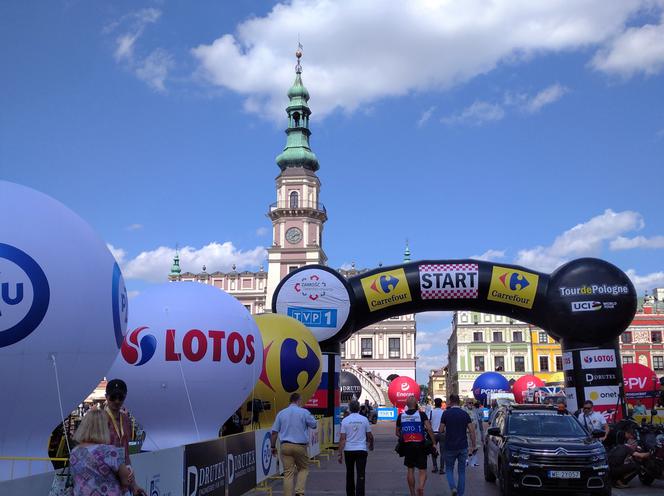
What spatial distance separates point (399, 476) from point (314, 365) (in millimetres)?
3439

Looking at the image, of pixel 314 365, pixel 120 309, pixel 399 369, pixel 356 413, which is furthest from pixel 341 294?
pixel 399 369

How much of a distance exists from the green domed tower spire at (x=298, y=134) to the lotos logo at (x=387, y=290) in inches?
2002

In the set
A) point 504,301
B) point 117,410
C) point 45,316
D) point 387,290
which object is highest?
point 387,290

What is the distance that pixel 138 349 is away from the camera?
1027 cm

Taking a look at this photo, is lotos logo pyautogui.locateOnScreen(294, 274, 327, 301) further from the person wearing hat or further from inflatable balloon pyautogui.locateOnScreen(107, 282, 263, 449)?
the person wearing hat

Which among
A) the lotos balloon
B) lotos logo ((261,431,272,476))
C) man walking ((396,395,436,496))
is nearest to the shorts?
man walking ((396,395,436,496))

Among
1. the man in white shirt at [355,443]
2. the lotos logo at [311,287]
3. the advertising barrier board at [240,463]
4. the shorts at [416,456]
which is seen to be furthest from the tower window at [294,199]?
the shorts at [416,456]

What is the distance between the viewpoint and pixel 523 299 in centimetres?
2002

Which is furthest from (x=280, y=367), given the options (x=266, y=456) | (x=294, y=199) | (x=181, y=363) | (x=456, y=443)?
(x=294, y=199)

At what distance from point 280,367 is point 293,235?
175ft

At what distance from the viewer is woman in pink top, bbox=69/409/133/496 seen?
15.3ft

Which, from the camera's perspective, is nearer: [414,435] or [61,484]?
[61,484]

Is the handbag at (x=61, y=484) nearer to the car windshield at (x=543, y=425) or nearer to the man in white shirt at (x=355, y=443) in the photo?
the man in white shirt at (x=355, y=443)

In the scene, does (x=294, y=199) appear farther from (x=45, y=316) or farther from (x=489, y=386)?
(x=45, y=316)
